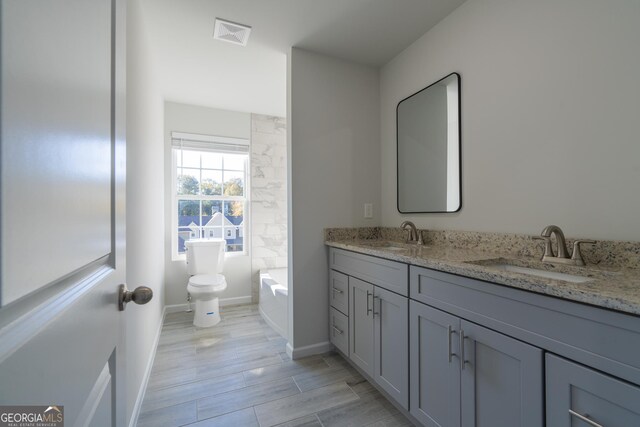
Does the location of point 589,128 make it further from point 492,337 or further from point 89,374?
point 89,374

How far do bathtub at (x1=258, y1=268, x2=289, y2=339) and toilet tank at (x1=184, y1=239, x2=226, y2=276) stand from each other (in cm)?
59

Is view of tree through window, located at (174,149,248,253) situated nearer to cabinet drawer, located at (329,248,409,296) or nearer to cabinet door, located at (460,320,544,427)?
cabinet drawer, located at (329,248,409,296)

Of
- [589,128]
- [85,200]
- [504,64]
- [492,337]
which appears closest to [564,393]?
[492,337]

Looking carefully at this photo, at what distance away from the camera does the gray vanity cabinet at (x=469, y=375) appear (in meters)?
0.94

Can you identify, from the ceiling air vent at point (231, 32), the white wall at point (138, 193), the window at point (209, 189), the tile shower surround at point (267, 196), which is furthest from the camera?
the tile shower surround at point (267, 196)

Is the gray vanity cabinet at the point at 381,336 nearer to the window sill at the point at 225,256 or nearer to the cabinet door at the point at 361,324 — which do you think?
the cabinet door at the point at 361,324

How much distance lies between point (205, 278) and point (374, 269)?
2058 mm

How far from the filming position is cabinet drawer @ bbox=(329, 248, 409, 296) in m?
1.53

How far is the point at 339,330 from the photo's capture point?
7.09 ft

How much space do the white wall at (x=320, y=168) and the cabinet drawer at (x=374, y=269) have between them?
25 centimetres

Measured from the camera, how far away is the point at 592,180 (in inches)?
48.5

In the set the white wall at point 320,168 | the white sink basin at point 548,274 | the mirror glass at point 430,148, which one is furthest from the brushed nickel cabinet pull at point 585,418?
the white wall at point 320,168

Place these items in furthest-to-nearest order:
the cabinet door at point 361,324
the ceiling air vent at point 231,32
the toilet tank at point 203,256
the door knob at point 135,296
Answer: the toilet tank at point 203,256
the ceiling air vent at point 231,32
the cabinet door at point 361,324
the door knob at point 135,296

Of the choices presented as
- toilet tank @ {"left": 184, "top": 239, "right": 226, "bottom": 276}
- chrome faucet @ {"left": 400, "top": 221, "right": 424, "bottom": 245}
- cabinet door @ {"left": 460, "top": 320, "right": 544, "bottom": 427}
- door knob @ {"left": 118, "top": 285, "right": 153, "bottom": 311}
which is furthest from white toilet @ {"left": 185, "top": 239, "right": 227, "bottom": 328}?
cabinet door @ {"left": 460, "top": 320, "right": 544, "bottom": 427}
